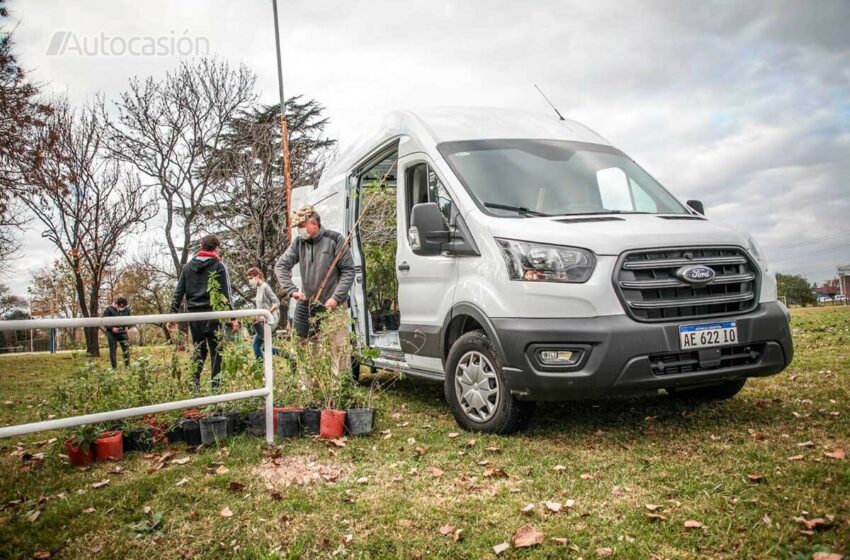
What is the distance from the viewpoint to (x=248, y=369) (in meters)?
5.80

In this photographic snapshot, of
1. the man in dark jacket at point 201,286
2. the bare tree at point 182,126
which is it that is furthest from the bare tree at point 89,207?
the man in dark jacket at point 201,286

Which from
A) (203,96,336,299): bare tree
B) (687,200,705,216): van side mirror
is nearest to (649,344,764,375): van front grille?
(687,200,705,216): van side mirror

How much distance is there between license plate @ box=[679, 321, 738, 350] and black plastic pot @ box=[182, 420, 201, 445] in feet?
12.6

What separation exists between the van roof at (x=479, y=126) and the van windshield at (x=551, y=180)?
137mm

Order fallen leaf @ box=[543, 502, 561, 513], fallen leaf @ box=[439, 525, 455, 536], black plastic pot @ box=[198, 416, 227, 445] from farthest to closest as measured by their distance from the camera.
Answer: black plastic pot @ box=[198, 416, 227, 445], fallen leaf @ box=[543, 502, 561, 513], fallen leaf @ box=[439, 525, 455, 536]

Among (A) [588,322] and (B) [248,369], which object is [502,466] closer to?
(A) [588,322]

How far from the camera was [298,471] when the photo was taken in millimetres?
4602

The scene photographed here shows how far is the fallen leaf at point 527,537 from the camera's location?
323 cm

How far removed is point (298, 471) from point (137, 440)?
1.60m

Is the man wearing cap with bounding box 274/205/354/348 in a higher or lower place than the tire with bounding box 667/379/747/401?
higher

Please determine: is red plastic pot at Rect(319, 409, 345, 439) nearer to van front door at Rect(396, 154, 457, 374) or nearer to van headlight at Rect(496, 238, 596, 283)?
van front door at Rect(396, 154, 457, 374)

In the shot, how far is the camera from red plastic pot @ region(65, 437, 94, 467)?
504 cm

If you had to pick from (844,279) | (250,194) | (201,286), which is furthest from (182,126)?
→ (844,279)

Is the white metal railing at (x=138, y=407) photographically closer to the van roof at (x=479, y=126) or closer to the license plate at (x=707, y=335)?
the van roof at (x=479, y=126)
